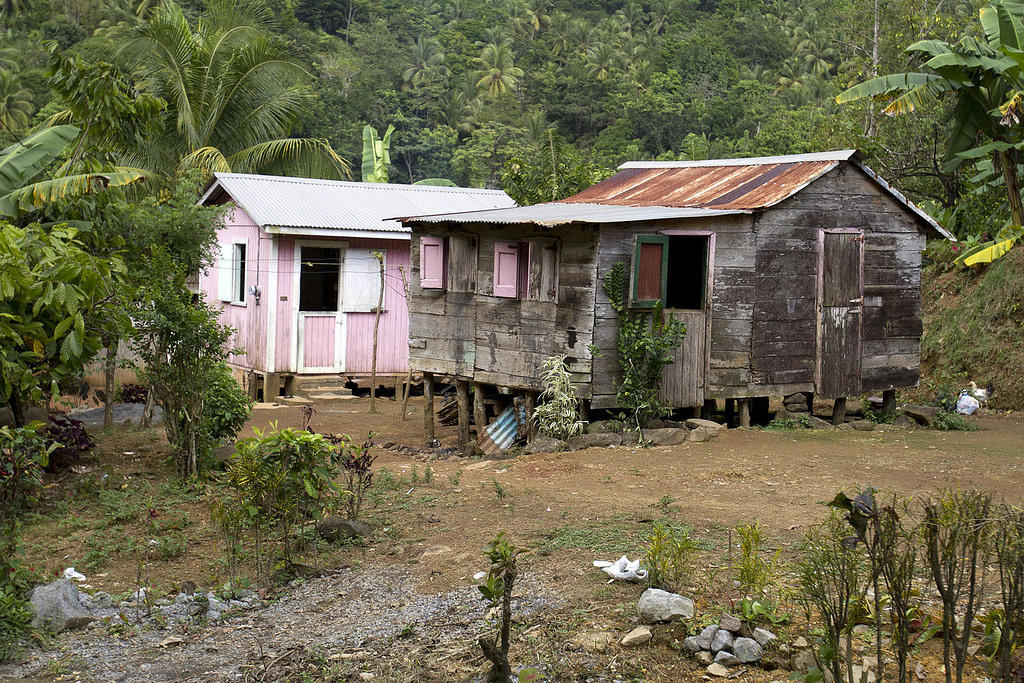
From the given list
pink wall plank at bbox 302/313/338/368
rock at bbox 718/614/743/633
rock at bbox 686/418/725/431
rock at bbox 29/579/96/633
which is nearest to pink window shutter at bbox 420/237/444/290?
rock at bbox 686/418/725/431

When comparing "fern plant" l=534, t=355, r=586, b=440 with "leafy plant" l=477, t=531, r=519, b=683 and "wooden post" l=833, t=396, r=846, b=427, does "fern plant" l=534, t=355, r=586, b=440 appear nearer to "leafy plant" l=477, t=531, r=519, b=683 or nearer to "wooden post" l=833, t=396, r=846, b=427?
"wooden post" l=833, t=396, r=846, b=427

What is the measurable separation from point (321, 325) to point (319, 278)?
1.33 meters

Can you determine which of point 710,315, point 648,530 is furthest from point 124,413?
point 648,530

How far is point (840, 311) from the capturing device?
13523 millimetres

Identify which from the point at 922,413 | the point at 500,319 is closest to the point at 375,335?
the point at 500,319

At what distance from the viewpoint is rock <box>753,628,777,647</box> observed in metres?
5.57

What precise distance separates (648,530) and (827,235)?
6830 mm

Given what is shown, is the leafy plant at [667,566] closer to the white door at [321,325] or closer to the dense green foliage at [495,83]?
the dense green foliage at [495,83]

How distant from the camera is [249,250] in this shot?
720 inches

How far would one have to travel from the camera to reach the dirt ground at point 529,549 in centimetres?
575

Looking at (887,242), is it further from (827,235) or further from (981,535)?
(981,535)

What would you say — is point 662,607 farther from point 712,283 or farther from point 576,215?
point 712,283

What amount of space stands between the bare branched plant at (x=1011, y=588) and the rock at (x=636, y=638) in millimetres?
1785

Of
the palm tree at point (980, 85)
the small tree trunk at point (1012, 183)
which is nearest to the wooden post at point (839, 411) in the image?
the palm tree at point (980, 85)
